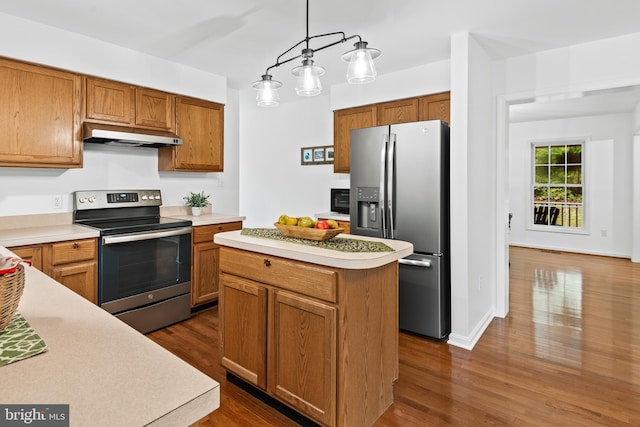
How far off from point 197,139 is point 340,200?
1820 mm

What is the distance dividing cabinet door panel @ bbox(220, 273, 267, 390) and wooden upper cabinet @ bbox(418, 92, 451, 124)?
2495mm

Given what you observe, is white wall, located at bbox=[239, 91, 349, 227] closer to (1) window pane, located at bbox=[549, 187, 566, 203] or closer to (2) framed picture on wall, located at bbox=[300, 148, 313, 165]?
(2) framed picture on wall, located at bbox=[300, 148, 313, 165]

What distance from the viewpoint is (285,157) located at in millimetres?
5547

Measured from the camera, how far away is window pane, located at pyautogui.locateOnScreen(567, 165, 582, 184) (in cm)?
672

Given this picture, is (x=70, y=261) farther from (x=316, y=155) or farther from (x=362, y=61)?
(x=316, y=155)

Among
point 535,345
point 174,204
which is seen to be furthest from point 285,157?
point 535,345

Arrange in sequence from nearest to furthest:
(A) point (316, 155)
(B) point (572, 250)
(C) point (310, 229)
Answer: (C) point (310, 229) < (A) point (316, 155) < (B) point (572, 250)

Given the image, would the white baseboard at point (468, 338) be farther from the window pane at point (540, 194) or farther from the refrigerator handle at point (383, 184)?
the window pane at point (540, 194)

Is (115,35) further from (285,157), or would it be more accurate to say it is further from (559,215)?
(559,215)

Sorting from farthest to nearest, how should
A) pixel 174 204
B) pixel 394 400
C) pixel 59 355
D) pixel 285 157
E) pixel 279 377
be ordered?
1. pixel 285 157
2. pixel 174 204
3. pixel 394 400
4. pixel 279 377
5. pixel 59 355

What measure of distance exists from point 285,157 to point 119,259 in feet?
10.3

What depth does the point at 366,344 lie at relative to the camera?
1.82 m

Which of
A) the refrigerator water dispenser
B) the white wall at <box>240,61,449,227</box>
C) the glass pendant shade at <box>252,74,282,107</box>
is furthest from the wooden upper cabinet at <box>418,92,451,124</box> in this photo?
the glass pendant shade at <box>252,74,282,107</box>

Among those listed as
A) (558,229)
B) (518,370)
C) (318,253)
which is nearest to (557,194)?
(558,229)
